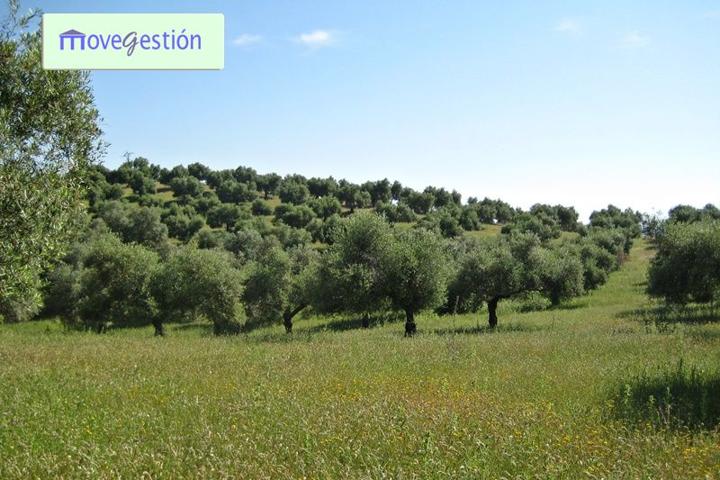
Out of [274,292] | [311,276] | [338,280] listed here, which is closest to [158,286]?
[274,292]

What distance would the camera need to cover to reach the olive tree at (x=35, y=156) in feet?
35.9

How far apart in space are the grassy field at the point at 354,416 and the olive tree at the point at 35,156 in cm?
301

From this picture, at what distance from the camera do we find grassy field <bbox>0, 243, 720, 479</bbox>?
6719mm

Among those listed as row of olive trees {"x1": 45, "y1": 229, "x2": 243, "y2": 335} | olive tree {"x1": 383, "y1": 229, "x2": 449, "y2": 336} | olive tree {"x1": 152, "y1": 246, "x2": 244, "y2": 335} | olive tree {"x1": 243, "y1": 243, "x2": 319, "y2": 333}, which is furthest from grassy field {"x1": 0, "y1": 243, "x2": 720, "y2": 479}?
olive tree {"x1": 243, "y1": 243, "x2": 319, "y2": 333}

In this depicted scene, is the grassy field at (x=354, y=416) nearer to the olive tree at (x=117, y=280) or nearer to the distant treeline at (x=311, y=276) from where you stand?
the distant treeline at (x=311, y=276)

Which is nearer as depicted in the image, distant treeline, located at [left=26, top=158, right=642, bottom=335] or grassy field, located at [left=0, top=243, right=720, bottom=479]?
grassy field, located at [left=0, top=243, right=720, bottom=479]

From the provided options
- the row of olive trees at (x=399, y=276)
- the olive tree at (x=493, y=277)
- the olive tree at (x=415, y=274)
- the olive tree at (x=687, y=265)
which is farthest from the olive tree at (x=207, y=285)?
the olive tree at (x=687, y=265)

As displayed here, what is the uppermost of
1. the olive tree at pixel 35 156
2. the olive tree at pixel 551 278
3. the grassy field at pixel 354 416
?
the olive tree at pixel 35 156

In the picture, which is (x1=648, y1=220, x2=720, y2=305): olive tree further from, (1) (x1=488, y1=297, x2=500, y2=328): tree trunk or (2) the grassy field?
(2) the grassy field

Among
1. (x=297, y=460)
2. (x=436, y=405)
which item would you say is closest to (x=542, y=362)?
(x=436, y=405)

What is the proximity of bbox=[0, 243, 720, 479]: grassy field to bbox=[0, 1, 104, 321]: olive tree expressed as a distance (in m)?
3.01

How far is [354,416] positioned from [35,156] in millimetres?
9334

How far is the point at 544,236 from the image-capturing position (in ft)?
390

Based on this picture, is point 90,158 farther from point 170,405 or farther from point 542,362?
point 542,362
